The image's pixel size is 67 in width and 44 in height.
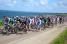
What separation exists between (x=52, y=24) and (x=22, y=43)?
68.5 ft

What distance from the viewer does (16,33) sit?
2812 cm

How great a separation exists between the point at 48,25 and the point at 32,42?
18592mm

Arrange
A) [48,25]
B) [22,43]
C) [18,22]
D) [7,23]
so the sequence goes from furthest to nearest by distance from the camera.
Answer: [48,25]
[18,22]
[7,23]
[22,43]

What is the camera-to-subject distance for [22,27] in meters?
29.5

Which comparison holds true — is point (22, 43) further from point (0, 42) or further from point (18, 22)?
point (18, 22)

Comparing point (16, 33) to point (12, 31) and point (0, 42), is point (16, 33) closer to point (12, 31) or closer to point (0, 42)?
point (12, 31)

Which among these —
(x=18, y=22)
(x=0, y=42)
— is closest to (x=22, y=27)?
(x=18, y=22)

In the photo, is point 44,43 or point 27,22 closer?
point 44,43

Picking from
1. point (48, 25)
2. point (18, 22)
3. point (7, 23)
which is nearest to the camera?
point (7, 23)

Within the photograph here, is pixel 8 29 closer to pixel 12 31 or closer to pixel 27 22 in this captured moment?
pixel 12 31

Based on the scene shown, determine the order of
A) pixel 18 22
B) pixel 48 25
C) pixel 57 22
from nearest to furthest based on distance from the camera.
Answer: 1. pixel 18 22
2. pixel 48 25
3. pixel 57 22

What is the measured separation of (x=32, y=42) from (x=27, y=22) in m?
9.12

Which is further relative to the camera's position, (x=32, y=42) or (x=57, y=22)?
(x=57, y=22)

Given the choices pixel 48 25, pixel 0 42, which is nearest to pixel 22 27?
pixel 0 42
